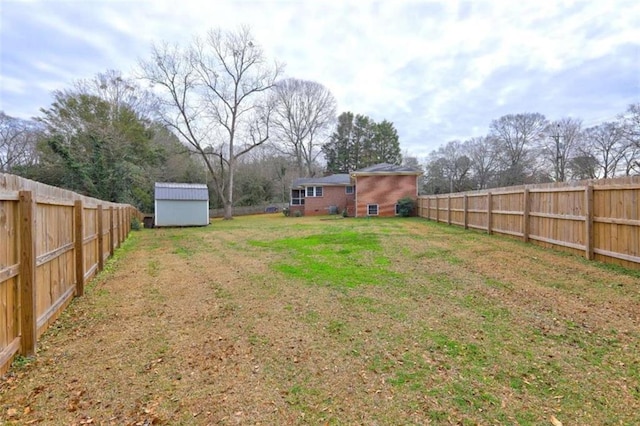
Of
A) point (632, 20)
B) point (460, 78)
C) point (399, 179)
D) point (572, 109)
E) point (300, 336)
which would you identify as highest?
point (572, 109)

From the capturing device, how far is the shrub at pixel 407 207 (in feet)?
69.6

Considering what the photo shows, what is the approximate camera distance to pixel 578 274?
5.47 meters

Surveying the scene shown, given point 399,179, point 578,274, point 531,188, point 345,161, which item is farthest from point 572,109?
point 578,274

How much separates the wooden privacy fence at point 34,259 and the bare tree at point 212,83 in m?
23.3

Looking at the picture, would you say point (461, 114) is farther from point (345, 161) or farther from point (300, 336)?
point (300, 336)

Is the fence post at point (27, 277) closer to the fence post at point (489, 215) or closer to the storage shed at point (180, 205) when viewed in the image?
the fence post at point (489, 215)

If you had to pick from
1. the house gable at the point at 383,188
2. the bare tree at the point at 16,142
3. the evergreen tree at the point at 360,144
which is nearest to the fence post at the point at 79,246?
the house gable at the point at 383,188

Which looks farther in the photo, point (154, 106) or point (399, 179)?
point (154, 106)

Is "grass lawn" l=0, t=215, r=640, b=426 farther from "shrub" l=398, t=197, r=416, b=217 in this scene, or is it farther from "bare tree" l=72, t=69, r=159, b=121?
"bare tree" l=72, t=69, r=159, b=121

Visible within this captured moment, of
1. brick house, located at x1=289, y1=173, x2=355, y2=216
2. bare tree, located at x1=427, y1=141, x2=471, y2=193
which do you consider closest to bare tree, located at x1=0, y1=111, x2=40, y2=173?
brick house, located at x1=289, y1=173, x2=355, y2=216

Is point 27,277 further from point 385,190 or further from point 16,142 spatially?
point 16,142

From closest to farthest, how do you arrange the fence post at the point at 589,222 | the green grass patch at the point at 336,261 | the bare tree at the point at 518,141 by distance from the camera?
the green grass patch at the point at 336,261 < the fence post at the point at 589,222 < the bare tree at the point at 518,141

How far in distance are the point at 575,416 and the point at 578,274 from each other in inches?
173

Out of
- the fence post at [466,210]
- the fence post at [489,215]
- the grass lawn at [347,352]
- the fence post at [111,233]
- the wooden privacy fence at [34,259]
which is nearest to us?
the grass lawn at [347,352]
